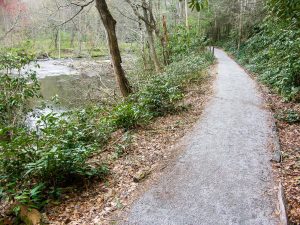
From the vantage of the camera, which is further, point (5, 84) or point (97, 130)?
point (5, 84)

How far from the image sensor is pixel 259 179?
466cm

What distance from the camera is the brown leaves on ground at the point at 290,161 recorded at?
3.90 meters

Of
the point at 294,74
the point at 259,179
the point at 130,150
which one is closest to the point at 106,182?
the point at 130,150

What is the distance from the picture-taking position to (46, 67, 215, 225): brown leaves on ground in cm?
415

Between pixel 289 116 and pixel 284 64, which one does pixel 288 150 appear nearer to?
pixel 289 116

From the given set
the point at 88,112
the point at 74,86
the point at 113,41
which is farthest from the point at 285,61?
the point at 74,86

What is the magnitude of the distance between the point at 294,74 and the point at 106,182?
7.92 metres

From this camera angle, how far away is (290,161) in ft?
17.1

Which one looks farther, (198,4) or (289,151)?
(289,151)

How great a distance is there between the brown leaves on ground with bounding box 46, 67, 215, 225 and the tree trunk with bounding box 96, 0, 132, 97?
288cm

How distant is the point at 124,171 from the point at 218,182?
1.84m

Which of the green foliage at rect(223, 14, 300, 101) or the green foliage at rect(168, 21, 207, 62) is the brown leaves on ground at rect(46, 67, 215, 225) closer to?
the green foliage at rect(223, 14, 300, 101)

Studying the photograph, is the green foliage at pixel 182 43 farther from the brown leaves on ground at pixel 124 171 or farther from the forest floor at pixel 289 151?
the brown leaves on ground at pixel 124 171

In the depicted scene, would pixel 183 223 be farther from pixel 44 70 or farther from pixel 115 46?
pixel 44 70
